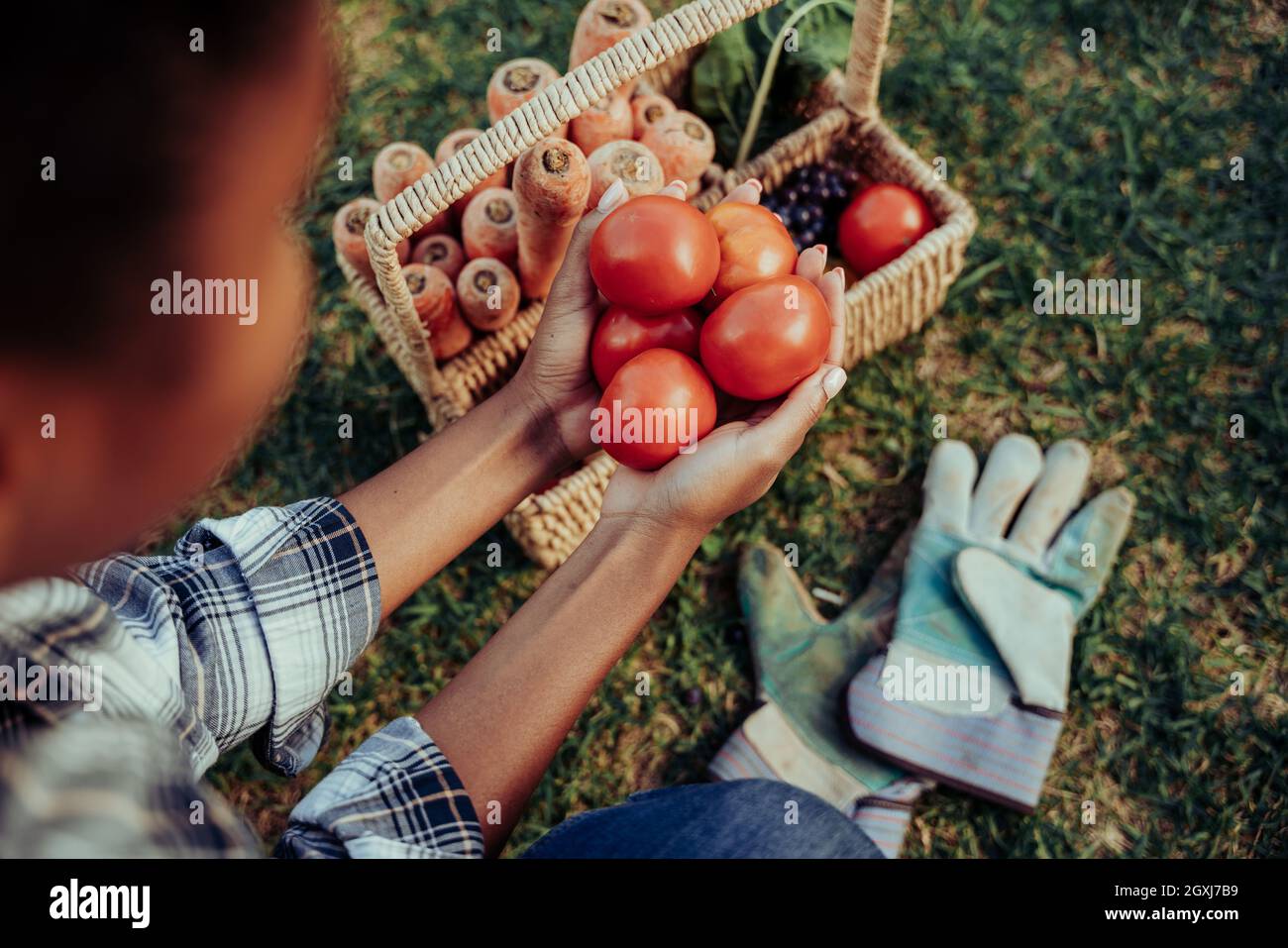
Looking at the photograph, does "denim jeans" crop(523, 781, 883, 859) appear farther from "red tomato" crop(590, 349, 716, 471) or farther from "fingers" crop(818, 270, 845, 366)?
"fingers" crop(818, 270, 845, 366)

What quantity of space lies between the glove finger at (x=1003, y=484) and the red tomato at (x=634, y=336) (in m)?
1.20

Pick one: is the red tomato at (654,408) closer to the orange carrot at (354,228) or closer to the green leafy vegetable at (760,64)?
the orange carrot at (354,228)

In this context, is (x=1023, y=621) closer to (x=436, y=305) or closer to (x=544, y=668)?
(x=544, y=668)

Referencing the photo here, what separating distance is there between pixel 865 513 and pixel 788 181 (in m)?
1.08

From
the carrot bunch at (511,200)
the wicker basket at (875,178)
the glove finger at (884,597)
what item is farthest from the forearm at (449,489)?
the glove finger at (884,597)

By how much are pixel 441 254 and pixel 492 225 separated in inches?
6.8

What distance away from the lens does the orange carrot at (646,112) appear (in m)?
2.57

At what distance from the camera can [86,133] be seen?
658 mm

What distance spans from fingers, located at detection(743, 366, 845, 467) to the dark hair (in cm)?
131

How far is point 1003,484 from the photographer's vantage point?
9.30ft

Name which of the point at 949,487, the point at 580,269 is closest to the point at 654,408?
the point at 580,269

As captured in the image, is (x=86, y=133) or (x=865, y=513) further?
(x=865, y=513)
